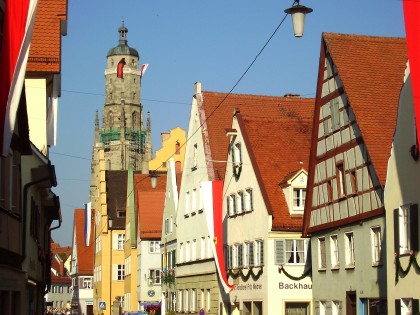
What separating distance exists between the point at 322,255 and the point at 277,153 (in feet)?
28.7

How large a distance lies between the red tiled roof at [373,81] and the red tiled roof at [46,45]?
31.3 ft

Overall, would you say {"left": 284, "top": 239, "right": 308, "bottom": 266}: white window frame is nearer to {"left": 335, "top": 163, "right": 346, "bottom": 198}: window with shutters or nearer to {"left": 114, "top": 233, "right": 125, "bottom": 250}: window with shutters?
{"left": 335, "top": 163, "right": 346, "bottom": 198}: window with shutters

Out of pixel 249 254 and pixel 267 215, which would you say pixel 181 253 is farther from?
pixel 267 215

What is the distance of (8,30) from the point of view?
42.5 feet

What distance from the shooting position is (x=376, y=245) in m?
29.2

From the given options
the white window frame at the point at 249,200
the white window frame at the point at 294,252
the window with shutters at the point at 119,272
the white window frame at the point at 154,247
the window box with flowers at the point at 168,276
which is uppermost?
the white window frame at the point at 249,200

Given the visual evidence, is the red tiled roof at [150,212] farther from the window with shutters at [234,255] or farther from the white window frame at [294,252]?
the white window frame at [294,252]

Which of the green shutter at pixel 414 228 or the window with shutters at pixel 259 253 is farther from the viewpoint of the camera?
the window with shutters at pixel 259 253

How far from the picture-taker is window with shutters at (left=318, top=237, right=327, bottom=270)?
3372 centimetres

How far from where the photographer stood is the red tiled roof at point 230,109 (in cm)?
4806

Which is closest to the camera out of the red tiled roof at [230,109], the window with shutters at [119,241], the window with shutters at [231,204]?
the window with shutters at [231,204]

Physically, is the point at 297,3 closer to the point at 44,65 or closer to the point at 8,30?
the point at 8,30

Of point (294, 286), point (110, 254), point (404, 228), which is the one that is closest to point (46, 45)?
point (404, 228)

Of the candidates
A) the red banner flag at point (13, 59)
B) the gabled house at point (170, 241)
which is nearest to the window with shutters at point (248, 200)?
the gabled house at point (170, 241)
